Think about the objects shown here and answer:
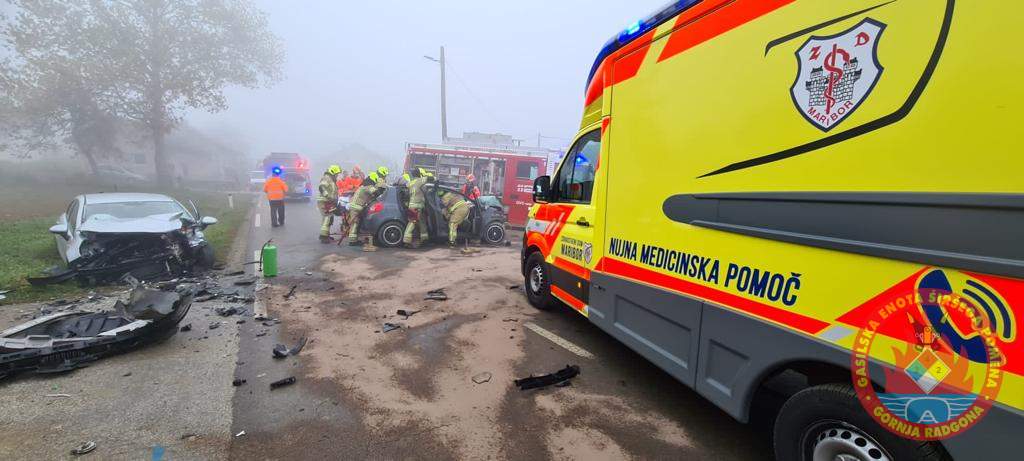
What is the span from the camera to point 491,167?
48.2 ft

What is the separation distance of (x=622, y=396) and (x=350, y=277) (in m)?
5.05

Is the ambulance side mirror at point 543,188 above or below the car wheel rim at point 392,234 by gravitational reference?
above

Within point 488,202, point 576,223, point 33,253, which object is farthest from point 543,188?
point 33,253

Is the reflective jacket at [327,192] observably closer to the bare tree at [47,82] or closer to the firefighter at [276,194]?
the firefighter at [276,194]

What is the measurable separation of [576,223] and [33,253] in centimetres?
941

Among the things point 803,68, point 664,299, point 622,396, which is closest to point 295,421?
point 622,396

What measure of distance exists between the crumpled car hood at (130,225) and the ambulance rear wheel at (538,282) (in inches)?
211

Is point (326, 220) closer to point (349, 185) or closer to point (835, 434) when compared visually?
point (349, 185)

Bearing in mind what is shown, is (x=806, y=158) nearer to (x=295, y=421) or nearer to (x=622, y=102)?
(x=622, y=102)

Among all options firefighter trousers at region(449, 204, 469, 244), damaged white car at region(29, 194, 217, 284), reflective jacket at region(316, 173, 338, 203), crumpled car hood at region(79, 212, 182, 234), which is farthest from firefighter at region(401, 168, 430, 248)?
crumpled car hood at region(79, 212, 182, 234)

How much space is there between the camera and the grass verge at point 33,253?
18.3 ft

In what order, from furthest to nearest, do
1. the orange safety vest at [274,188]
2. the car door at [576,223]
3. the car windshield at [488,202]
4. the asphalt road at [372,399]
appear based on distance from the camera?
the orange safety vest at [274,188]
the car windshield at [488,202]
the car door at [576,223]
the asphalt road at [372,399]

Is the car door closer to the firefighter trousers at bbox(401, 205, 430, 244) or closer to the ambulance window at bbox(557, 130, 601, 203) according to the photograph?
the ambulance window at bbox(557, 130, 601, 203)

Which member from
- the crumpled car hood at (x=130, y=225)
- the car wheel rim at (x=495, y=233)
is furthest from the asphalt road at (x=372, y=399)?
the car wheel rim at (x=495, y=233)
